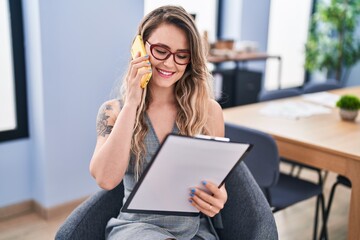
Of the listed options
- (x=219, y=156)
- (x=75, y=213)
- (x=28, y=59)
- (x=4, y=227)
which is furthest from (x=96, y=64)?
(x=219, y=156)

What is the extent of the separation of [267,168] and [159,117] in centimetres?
75

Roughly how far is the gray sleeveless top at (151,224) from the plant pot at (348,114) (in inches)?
53.2

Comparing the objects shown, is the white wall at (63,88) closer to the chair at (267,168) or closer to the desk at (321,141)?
the desk at (321,141)

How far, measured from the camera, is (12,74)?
2.74 metres

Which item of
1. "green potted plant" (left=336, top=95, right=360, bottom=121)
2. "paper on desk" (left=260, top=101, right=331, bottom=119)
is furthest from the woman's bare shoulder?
"green potted plant" (left=336, top=95, right=360, bottom=121)

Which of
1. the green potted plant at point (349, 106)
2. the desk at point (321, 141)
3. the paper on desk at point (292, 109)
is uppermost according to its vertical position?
the green potted plant at point (349, 106)

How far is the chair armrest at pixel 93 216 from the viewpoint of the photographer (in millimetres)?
1432

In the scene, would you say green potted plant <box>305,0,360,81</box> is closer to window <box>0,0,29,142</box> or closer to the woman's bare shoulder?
window <box>0,0,29,142</box>

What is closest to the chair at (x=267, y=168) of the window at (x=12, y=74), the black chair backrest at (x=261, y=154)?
the black chair backrest at (x=261, y=154)

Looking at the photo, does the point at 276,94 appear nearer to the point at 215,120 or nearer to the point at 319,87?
the point at 319,87

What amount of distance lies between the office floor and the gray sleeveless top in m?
1.31

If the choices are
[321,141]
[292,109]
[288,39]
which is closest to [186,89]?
[321,141]

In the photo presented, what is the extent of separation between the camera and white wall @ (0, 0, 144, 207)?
261 centimetres

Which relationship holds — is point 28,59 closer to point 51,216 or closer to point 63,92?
point 63,92
